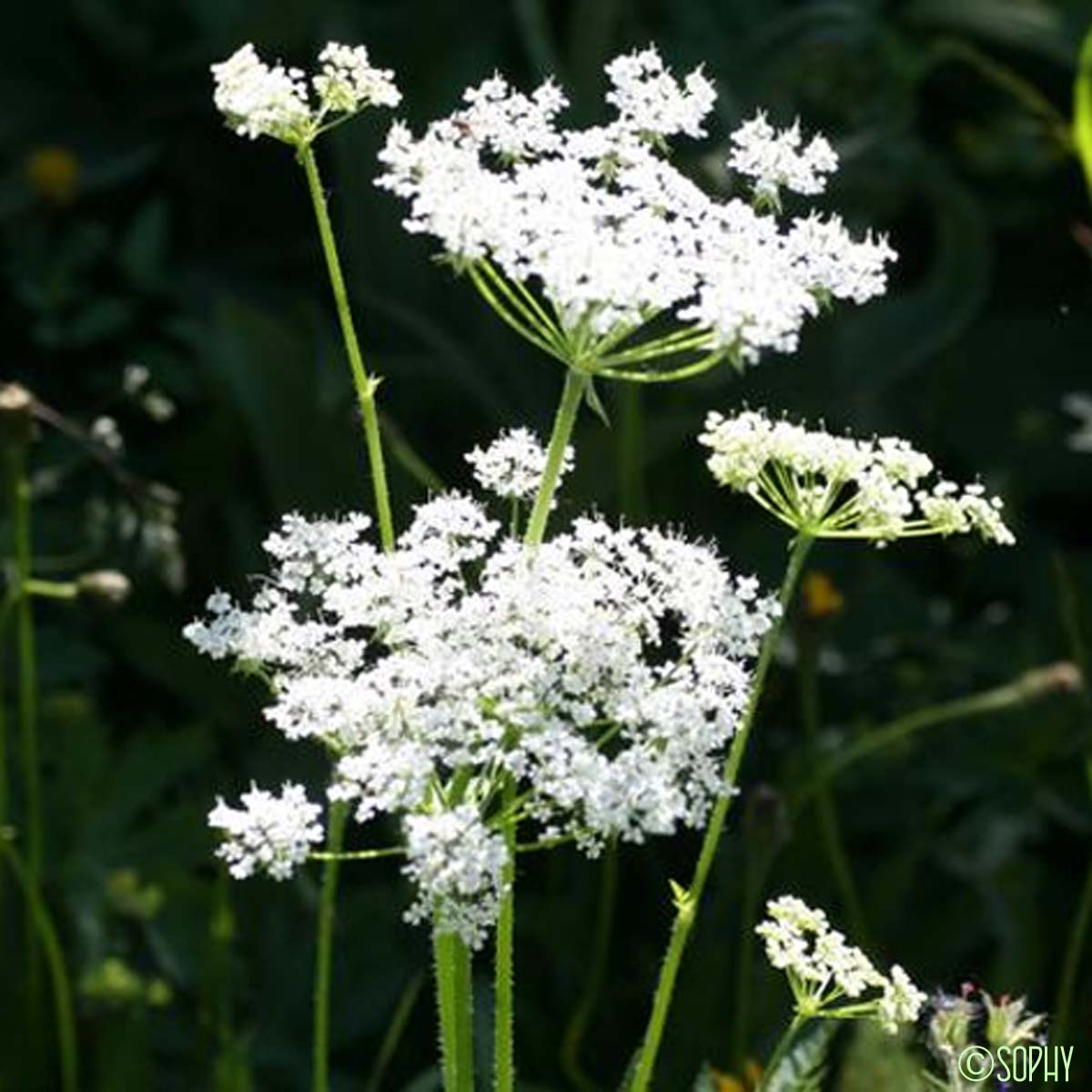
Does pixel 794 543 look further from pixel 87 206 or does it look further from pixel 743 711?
pixel 87 206

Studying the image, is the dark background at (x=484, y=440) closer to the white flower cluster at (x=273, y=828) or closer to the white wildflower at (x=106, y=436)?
the white wildflower at (x=106, y=436)

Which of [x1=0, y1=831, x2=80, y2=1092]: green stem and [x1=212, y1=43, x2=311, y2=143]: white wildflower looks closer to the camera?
[x1=212, y1=43, x2=311, y2=143]: white wildflower

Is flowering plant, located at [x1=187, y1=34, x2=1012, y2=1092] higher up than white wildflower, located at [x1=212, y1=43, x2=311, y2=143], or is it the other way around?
white wildflower, located at [x1=212, y1=43, x2=311, y2=143]

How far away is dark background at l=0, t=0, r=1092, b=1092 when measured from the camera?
2102mm

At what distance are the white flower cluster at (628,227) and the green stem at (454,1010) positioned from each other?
270 mm

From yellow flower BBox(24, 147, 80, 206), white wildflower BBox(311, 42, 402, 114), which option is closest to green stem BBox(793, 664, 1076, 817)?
white wildflower BBox(311, 42, 402, 114)

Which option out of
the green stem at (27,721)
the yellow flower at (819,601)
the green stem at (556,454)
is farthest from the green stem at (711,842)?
the yellow flower at (819,601)

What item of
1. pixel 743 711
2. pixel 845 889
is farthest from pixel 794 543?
pixel 845 889

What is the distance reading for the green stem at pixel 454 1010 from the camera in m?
1.13

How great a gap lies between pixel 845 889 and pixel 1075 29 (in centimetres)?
130

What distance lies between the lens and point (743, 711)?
1.10 metres

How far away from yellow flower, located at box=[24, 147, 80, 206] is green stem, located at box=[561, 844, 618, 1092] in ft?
3.56

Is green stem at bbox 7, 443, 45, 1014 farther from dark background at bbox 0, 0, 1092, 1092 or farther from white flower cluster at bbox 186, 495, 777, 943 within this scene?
white flower cluster at bbox 186, 495, 777, 943

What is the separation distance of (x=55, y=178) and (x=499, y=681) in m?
1.97
